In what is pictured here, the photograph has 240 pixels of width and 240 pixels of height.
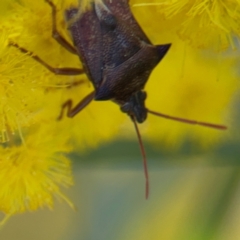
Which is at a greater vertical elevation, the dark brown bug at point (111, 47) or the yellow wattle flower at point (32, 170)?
the dark brown bug at point (111, 47)

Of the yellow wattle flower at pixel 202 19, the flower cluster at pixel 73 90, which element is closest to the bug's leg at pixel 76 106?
the flower cluster at pixel 73 90

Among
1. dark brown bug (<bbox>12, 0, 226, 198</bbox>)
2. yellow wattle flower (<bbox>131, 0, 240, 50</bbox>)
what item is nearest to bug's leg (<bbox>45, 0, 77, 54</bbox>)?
dark brown bug (<bbox>12, 0, 226, 198</bbox>)

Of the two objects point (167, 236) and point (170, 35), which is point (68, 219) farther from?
point (170, 35)

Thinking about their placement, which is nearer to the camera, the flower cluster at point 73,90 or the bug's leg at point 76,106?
the flower cluster at point 73,90

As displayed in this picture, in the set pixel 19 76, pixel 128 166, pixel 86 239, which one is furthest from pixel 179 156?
pixel 19 76

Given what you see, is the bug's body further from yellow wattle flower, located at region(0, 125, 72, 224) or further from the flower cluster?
yellow wattle flower, located at region(0, 125, 72, 224)

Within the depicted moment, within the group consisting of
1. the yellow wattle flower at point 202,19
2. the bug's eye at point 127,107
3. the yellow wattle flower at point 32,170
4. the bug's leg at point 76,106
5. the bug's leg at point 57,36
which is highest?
the yellow wattle flower at point 202,19

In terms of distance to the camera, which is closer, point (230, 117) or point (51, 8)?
point (51, 8)

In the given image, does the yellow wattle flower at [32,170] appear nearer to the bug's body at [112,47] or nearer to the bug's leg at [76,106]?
the bug's leg at [76,106]

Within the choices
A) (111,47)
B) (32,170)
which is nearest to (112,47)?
(111,47)
